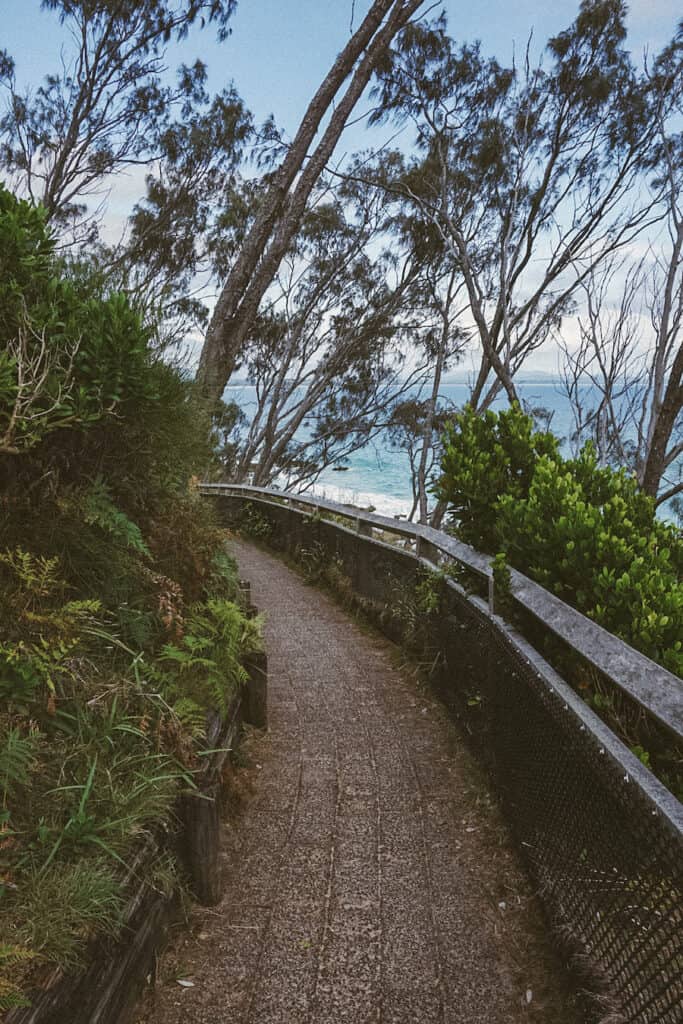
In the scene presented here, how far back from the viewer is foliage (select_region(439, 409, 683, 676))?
9.13 feet

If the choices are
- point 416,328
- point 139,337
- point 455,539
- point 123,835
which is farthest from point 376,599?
point 416,328

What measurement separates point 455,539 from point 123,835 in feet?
9.14

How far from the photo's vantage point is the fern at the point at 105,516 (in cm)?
316

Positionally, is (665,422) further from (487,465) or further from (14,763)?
(14,763)

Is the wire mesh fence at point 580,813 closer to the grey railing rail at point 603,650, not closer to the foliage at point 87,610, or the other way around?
the grey railing rail at point 603,650

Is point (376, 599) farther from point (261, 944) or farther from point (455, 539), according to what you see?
point (261, 944)

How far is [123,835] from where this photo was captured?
93.8 inches

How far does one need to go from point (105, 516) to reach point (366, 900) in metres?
2.03

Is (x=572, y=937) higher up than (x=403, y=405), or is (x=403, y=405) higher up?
(x=403, y=405)

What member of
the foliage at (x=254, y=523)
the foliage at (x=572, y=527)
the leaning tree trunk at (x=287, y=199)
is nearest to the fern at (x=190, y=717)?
the foliage at (x=572, y=527)

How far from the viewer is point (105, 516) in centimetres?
319

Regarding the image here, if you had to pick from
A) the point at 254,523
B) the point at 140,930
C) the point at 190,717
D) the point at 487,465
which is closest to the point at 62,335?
the point at 190,717

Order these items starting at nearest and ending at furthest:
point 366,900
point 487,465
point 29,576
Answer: point 29,576 < point 366,900 < point 487,465

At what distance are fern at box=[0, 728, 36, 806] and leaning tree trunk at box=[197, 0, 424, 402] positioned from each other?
693 cm
